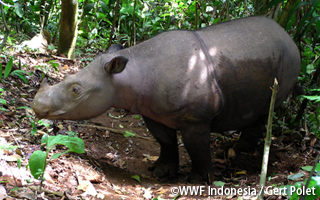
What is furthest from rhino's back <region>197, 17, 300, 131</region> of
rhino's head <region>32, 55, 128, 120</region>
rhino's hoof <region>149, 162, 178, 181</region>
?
rhino's head <region>32, 55, 128, 120</region>

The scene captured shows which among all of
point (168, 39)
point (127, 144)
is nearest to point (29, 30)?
point (127, 144)

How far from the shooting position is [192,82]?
11.6 ft

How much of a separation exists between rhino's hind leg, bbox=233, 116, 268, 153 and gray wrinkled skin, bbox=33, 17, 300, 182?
1.95 feet

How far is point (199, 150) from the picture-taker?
3797 millimetres

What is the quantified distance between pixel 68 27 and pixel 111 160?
10.7 ft

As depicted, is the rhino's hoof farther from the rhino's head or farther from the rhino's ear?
the rhino's ear

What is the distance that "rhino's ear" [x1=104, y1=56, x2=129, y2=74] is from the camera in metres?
3.50

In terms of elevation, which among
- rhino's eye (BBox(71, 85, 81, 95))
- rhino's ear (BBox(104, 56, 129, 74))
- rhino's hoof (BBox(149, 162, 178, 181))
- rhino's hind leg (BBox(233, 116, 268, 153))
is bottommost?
rhino's hoof (BBox(149, 162, 178, 181))

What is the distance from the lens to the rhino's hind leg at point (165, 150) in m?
4.10

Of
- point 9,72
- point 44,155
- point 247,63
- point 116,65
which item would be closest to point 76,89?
point 116,65

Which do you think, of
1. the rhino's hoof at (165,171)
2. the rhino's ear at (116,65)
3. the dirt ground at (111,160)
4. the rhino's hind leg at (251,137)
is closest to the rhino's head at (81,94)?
the rhino's ear at (116,65)

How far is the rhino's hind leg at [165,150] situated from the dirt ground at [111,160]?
0.12 metres

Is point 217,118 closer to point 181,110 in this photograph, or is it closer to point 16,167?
point 181,110

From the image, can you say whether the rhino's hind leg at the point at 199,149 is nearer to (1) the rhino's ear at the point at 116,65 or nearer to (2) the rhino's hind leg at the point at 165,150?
(2) the rhino's hind leg at the point at 165,150
